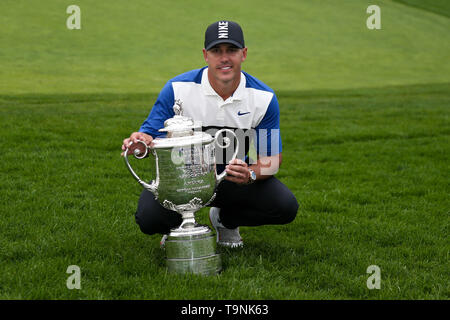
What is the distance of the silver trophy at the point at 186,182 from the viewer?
10.3 ft

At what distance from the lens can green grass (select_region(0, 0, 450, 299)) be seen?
3.24 meters

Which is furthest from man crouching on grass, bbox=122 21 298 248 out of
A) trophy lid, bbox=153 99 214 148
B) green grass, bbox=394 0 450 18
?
green grass, bbox=394 0 450 18

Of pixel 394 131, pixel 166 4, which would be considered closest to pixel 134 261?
pixel 394 131

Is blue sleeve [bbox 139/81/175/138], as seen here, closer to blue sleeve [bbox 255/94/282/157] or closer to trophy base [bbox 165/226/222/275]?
blue sleeve [bbox 255/94/282/157]

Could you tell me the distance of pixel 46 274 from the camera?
315cm

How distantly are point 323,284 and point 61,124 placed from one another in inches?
232

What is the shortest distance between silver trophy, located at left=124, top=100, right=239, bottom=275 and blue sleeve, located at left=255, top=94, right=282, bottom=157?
1.78ft

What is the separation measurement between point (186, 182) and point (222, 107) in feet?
2.51

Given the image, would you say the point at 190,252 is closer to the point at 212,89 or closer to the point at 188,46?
the point at 212,89

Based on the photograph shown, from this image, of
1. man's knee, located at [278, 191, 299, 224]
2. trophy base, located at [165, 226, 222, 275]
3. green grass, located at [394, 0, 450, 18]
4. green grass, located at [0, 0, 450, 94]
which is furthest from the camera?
green grass, located at [394, 0, 450, 18]

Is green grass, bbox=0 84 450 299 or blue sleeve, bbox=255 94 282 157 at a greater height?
blue sleeve, bbox=255 94 282 157

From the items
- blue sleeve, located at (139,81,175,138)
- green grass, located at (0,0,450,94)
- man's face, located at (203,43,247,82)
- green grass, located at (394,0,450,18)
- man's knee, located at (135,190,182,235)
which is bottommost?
man's knee, located at (135,190,182,235)

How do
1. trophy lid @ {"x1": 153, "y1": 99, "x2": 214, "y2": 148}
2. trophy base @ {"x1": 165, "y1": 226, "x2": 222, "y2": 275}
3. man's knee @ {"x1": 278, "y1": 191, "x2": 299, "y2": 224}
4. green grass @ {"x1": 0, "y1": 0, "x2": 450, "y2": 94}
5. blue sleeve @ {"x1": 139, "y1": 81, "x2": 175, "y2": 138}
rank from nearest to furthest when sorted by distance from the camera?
trophy lid @ {"x1": 153, "y1": 99, "x2": 214, "y2": 148} → trophy base @ {"x1": 165, "y1": 226, "x2": 222, "y2": 275} → blue sleeve @ {"x1": 139, "y1": 81, "x2": 175, "y2": 138} → man's knee @ {"x1": 278, "y1": 191, "x2": 299, "y2": 224} → green grass @ {"x1": 0, "y1": 0, "x2": 450, "y2": 94}
